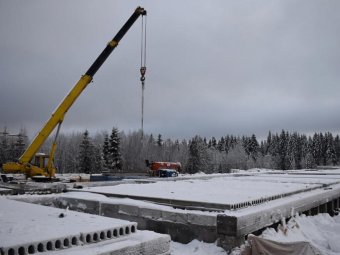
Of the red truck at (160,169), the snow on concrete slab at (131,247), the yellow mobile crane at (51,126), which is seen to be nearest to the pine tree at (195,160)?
the red truck at (160,169)

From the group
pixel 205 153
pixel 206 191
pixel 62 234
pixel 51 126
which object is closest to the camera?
pixel 62 234

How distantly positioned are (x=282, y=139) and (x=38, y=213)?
112 metres

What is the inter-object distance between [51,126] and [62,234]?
16.3 metres

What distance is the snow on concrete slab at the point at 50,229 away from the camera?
4941 mm

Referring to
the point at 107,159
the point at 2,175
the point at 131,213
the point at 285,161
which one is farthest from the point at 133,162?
the point at 131,213

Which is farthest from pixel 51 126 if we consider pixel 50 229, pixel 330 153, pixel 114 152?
pixel 330 153

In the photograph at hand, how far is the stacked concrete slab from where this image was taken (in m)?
4.93

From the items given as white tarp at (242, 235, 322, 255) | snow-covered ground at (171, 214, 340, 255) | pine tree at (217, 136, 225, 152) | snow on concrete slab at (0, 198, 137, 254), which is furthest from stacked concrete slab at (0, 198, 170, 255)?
pine tree at (217, 136, 225, 152)


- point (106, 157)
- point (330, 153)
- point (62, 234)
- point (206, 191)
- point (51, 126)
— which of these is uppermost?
point (330, 153)

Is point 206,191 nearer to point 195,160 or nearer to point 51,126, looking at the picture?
point 51,126

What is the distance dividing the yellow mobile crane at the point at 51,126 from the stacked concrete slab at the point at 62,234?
45.3 feet

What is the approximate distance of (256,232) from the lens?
31.0 ft

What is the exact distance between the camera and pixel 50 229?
5711 mm

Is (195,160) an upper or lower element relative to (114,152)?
lower
